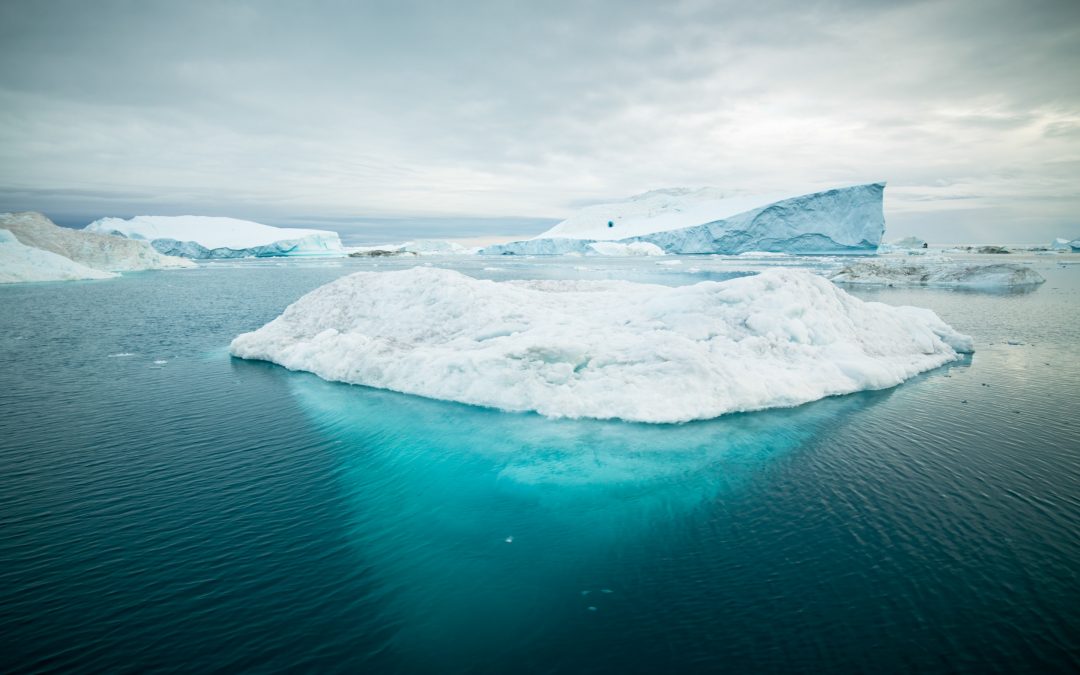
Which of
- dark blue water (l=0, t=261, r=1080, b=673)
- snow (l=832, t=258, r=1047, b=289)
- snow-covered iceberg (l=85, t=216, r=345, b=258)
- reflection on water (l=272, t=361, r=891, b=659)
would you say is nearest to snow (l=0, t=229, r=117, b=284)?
snow-covered iceberg (l=85, t=216, r=345, b=258)

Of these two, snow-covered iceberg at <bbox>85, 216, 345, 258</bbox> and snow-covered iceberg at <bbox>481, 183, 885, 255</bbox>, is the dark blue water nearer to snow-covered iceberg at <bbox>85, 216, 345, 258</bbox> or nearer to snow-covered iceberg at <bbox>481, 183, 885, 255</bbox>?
snow-covered iceberg at <bbox>481, 183, 885, 255</bbox>

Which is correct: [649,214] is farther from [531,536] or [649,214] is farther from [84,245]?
[531,536]

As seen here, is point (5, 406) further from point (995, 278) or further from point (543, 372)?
point (995, 278)

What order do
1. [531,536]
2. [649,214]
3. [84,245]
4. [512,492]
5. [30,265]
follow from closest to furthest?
[531,536], [512,492], [30,265], [84,245], [649,214]

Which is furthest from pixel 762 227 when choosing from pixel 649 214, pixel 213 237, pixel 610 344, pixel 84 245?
pixel 213 237

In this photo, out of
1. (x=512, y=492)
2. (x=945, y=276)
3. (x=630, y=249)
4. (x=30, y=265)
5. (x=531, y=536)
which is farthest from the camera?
(x=630, y=249)

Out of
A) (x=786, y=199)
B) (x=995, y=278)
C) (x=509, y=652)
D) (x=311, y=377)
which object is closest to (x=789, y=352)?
(x=509, y=652)
